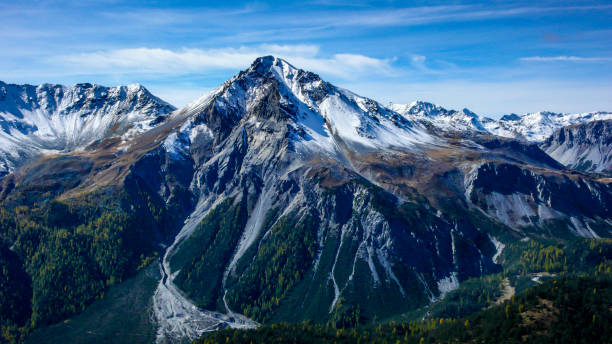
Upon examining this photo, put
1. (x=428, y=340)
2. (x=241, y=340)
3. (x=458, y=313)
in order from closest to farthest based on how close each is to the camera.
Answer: (x=428, y=340)
(x=241, y=340)
(x=458, y=313)

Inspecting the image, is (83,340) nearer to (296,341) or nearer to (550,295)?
(296,341)

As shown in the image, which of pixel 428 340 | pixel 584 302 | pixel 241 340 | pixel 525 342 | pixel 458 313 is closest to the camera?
pixel 525 342

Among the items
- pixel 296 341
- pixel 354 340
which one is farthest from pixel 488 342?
pixel 296 341

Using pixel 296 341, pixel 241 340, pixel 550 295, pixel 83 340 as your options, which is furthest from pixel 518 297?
pixel 83 340

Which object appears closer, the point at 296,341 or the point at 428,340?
the point at 428,340

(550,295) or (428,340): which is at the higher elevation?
(550,295)

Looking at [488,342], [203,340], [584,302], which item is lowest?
[203,340]
